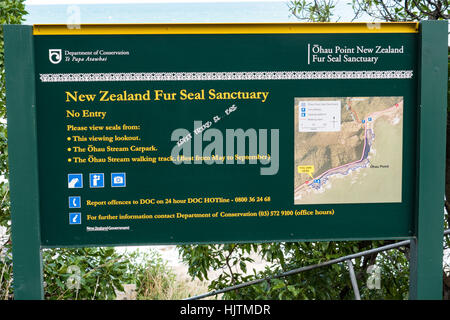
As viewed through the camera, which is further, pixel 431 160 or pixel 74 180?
pixel 431 160

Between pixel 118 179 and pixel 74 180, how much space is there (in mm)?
263

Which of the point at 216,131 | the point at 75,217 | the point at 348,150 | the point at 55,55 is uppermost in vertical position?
the point at 55,55

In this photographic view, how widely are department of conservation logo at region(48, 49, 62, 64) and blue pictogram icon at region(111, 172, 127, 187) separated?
0.75 metres

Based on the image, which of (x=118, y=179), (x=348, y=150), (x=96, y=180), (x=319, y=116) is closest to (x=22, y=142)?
(x=96, y=180)

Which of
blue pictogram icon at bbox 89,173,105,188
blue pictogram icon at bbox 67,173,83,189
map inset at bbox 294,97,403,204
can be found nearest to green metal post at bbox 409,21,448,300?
map inset at bbox 294,97,403,204

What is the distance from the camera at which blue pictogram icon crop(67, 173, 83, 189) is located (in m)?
3.00

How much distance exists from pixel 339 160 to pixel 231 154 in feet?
2.23

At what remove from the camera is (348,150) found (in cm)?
312

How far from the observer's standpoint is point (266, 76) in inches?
119

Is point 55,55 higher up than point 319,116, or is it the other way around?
point 55,55

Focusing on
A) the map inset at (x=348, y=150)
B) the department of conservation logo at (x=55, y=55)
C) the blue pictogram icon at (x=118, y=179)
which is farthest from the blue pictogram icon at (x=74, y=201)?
the map inset at (x=348, y=150)

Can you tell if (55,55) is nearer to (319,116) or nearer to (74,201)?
(74,201)
